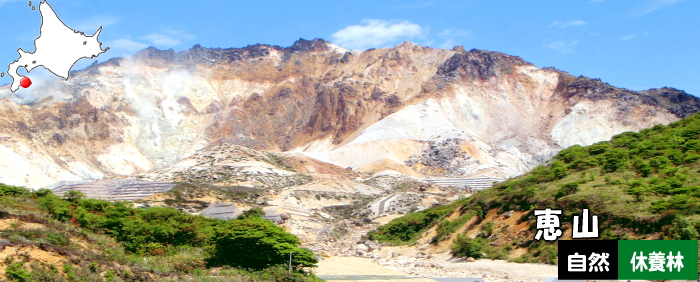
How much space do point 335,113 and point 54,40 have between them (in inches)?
5178

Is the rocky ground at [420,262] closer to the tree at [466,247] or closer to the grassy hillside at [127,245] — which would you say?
the tree at [466,247]

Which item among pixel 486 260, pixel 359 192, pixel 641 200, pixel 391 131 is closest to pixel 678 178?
pixel 641 200

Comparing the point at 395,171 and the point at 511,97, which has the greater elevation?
the point at 511,97

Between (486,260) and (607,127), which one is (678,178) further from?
(607,127)

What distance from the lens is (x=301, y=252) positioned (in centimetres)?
2436

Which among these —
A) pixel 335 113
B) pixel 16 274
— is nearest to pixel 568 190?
pixel 16 274

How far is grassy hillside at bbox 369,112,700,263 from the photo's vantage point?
25.1 meters

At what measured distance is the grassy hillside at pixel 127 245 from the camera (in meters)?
18.3

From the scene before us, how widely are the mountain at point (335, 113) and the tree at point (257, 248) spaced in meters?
73.0

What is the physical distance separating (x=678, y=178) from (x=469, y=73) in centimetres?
11536

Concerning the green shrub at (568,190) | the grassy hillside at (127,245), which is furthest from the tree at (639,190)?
the grassy hillside at (127,245)

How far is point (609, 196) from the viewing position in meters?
28.1

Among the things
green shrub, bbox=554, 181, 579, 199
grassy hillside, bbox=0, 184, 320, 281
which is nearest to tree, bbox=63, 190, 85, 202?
grassy hillside, bbox=0, 184, 320, 281

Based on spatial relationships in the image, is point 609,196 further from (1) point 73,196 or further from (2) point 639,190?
(1) point 73,196
